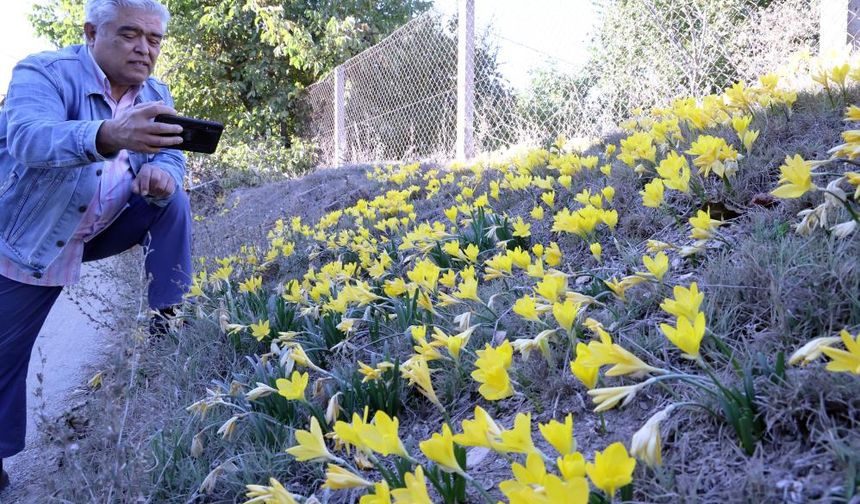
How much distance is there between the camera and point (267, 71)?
13.4 meters

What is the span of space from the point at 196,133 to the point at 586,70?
14.8 ft

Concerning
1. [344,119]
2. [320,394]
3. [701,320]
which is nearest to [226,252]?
[320,394]

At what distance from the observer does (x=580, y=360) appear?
105cm

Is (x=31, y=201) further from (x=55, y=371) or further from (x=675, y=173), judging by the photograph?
(x=675, y=173)

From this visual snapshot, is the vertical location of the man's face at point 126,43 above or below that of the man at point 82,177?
above

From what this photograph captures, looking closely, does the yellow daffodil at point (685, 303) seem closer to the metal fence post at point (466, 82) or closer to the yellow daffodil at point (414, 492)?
the yellow daffodil at point (414, 492)

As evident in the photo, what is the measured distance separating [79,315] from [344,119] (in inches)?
235

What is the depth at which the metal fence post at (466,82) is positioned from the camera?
20.4 feet

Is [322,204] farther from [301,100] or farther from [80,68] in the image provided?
[301,100]

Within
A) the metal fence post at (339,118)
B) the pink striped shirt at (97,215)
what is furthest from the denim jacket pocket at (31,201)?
the metal fence post at (339,118)

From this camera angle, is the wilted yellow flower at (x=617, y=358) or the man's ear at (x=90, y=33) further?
the man's ear at (x=90, y=33)

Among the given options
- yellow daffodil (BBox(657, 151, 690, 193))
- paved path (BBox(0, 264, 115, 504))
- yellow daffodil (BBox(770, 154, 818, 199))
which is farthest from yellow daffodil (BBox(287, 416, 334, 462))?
yellow daffodil (BBox(657, 151, 690, 193))

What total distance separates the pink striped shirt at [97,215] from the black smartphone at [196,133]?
1.26 ft

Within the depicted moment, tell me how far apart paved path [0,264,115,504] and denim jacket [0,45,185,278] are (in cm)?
27
